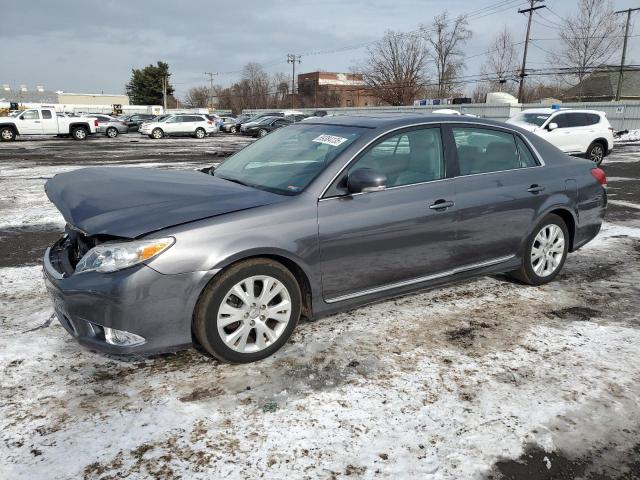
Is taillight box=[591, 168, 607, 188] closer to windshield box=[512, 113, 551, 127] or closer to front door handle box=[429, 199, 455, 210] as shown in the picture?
front door handle box=[429, 199, 455, 210]

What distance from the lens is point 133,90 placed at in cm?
10594

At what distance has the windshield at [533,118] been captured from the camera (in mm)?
15148

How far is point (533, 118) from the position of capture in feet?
50.9

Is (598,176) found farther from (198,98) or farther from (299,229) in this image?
(198,98)

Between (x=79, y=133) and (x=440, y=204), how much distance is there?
3013 centimetres

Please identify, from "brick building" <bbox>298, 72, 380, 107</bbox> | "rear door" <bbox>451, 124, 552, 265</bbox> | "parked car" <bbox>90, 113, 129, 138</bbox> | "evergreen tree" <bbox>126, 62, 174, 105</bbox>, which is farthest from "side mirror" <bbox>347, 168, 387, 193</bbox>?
"evergreen tree" <bbox>126, 62, 174, 105</bbox>

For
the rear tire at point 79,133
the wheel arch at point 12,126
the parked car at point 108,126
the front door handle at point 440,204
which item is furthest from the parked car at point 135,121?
the front door handle at point 440,204

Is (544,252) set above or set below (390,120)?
below

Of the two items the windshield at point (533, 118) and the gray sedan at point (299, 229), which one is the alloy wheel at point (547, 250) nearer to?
the gray sedan at point (299, 229)

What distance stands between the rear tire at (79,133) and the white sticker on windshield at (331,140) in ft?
96.3

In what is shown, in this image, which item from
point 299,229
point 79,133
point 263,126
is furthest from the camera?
point 263,126

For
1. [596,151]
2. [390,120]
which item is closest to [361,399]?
[390,120]

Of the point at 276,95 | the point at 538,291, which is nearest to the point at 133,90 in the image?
the point at 276,95

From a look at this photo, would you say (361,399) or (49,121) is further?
(49,121)
